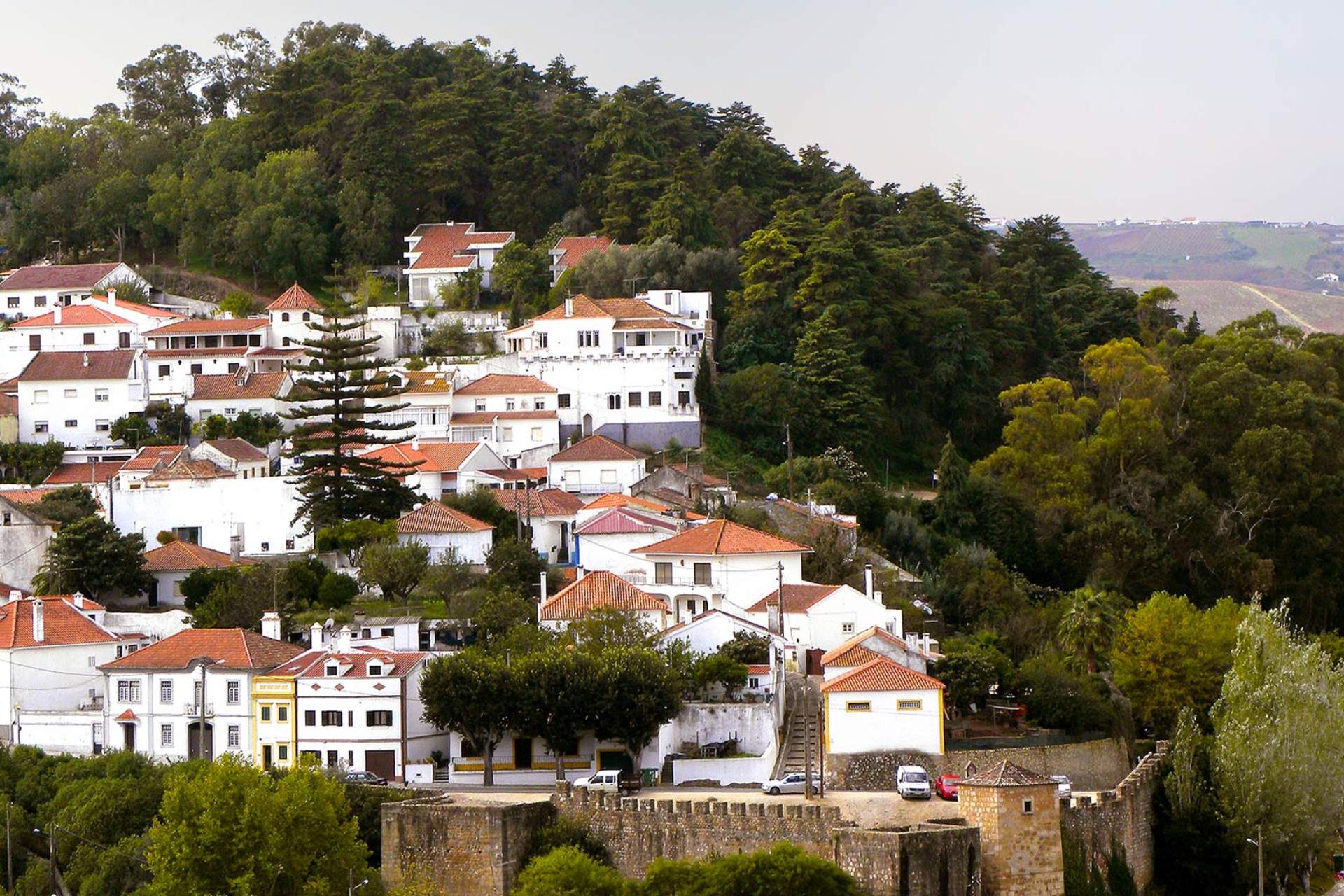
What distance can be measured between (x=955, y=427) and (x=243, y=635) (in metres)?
32.5

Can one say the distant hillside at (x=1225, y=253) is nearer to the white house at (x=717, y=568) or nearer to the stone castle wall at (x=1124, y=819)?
the white house at (x=717, y=568)

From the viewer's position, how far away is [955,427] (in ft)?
243

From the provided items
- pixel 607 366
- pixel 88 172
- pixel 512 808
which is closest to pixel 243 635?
pixel 512 808


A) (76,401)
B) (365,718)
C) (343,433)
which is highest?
(76,401)

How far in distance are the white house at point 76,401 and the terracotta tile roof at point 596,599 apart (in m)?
20.9

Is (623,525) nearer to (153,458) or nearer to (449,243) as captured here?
(153,458)

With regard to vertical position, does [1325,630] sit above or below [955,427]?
below

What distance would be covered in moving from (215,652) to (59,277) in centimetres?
3549

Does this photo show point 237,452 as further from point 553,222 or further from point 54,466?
point 553,222

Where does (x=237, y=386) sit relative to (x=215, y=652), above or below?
above

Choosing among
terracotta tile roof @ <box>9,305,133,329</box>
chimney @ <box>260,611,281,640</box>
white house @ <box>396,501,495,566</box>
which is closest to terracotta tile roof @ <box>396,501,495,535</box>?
white house @ <box>396,501,495,566</box>

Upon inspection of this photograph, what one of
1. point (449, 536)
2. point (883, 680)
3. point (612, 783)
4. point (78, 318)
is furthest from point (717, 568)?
point (78, 318)

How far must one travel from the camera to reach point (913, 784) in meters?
40.6

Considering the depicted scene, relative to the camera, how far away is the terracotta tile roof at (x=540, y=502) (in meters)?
58.2
